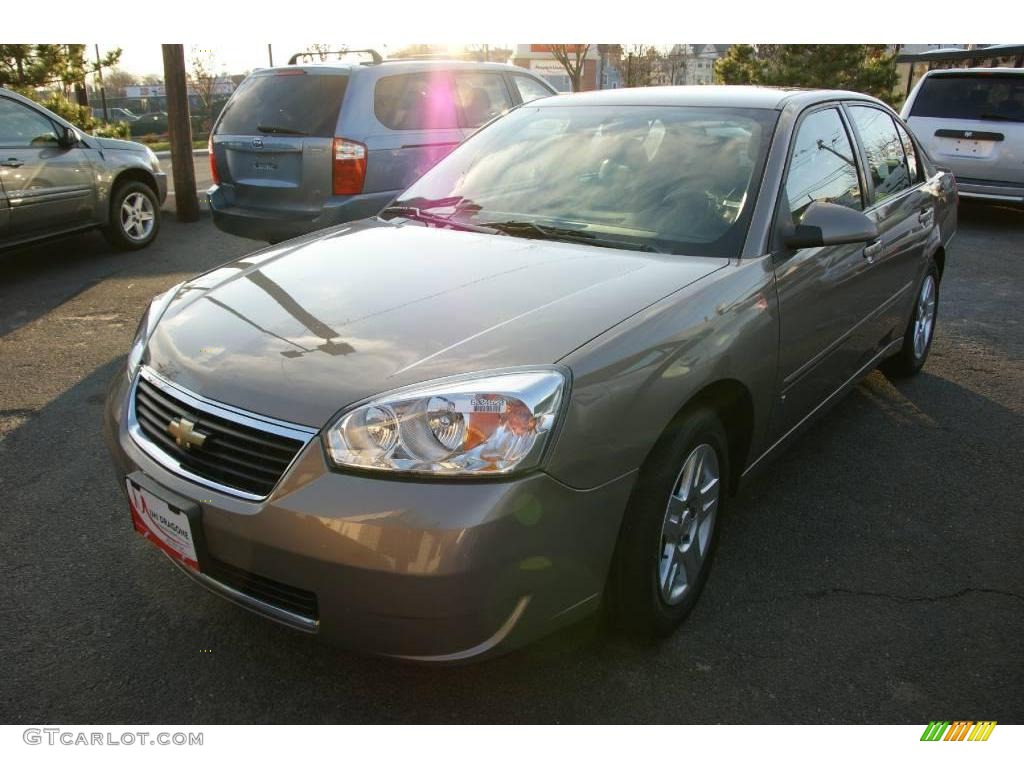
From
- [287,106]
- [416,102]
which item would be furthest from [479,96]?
[287,106]

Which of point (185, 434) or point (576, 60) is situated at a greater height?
point (576, 60)

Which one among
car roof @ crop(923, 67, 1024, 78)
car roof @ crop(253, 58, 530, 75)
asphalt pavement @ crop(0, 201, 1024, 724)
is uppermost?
car roof @ crop(923, 67, 1024, 78)

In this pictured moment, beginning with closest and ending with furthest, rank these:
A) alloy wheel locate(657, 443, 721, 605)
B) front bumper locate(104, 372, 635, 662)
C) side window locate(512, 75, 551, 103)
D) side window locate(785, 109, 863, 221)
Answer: front bumper locate(104, 372, 635, 662) < alloy wheel locate(657, 443, 721, 605) < side window locate(785, 109, 863, 221) < side window locate(512, 75, 551, 103)

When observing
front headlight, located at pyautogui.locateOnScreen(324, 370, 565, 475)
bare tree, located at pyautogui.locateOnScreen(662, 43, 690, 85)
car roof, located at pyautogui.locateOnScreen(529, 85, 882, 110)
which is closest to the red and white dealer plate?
front headlight, located at pyautogui.locateOnScreen(324, 370, 565, 475)

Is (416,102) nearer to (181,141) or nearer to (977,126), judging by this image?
(181,141)

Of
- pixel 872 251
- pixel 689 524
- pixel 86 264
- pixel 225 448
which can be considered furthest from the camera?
pixel 86 264

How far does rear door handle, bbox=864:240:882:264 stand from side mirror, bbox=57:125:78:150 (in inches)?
272

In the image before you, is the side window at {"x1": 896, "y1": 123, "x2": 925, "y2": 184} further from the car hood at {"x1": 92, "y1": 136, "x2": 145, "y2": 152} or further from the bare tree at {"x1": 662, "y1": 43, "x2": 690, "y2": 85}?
the bare tree at {"x1": 662, "y1": 43, "x2": 690, "y2": 85}

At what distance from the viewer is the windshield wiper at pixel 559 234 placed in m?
2.90

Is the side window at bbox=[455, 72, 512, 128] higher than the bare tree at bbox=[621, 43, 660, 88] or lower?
lower

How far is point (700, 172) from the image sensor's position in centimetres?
309

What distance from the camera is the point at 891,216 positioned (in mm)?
3910

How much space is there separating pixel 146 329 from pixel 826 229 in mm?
2243

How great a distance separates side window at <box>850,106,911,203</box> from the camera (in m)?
3.90
